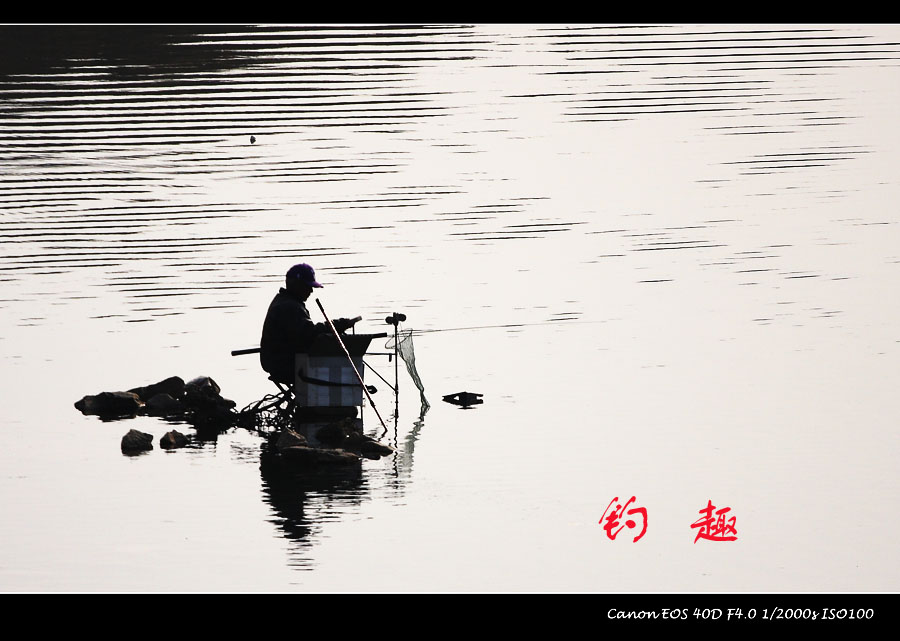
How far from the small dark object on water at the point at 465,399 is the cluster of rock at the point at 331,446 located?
1.24m

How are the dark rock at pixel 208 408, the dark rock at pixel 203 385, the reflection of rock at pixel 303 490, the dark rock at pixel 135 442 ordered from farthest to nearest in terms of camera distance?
the dark rock at pixel 203 385, the dark rock at pixel 208 408, the dark rock at pixel 135 442, the reflection of rock at pixel 303 490

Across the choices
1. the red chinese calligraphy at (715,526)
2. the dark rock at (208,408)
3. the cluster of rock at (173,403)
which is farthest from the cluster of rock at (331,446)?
the red chinese calligraphy at (715,526)

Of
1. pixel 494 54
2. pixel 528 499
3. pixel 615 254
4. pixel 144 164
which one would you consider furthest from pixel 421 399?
pixel 494 54

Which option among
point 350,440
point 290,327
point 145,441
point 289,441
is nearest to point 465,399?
point 290,327

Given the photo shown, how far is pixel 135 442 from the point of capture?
1341 cm

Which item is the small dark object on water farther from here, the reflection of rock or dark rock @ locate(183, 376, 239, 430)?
the reflection of rock

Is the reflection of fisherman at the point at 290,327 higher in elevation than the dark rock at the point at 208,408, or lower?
higher

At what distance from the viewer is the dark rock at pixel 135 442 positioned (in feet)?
43.9

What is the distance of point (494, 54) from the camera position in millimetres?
35656

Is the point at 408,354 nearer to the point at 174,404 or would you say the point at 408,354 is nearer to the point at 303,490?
the point at 174,404

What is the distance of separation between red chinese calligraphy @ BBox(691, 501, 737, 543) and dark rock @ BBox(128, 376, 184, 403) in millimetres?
5040

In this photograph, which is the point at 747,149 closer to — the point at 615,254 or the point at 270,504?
the point at 615,254

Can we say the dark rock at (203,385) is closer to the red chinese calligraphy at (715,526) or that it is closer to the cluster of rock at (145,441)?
the cluster of rock at (145,441)

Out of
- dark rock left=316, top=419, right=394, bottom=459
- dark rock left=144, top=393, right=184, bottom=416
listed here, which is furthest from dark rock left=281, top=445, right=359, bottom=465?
dark rock left=144, top=393, right=184, bottom=416
